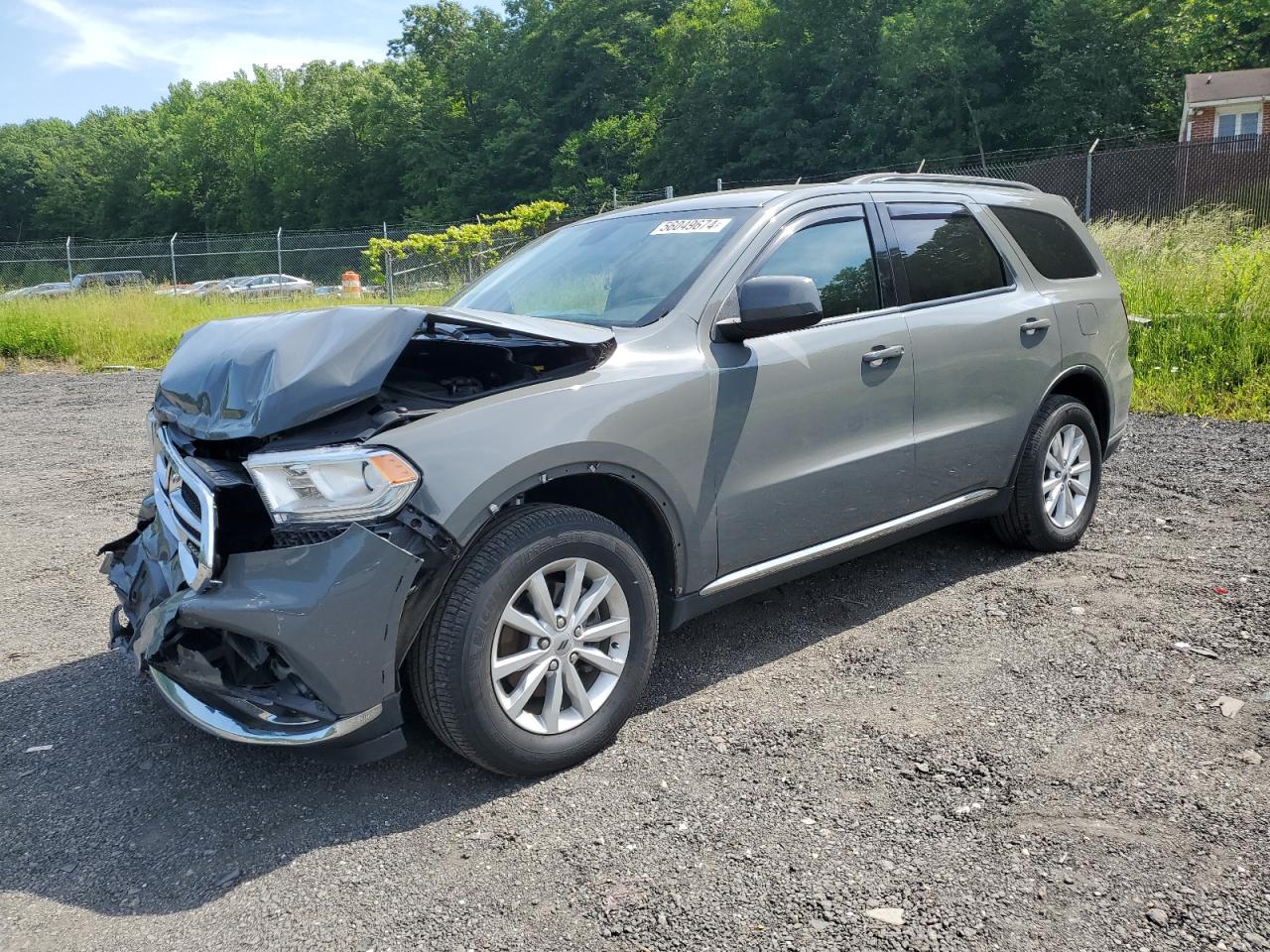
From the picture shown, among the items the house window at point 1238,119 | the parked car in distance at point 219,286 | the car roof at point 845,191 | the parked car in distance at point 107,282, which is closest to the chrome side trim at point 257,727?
the car roof at point 845,191

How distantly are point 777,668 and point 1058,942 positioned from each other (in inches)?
65.7

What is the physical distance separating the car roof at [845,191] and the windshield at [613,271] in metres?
0.08

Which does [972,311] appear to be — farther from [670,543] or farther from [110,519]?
[110,519]

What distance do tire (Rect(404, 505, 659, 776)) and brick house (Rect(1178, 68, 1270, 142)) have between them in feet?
130

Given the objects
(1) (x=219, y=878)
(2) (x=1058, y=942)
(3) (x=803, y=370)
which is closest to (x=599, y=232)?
(3) (x=803, y=370)

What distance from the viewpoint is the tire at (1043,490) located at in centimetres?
480

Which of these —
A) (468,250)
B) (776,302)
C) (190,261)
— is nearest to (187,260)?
(190,261)

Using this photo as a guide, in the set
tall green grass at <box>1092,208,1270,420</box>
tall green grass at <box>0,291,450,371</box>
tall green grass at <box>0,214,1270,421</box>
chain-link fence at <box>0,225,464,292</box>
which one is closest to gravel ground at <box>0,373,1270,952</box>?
tall green grass at <box>1092,208,1270,420</box>

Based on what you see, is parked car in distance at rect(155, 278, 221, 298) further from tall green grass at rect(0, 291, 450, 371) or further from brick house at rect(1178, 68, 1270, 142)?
brick house at rect(1178, 68, 1270, 142)

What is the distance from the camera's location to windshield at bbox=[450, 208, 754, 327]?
372 cm

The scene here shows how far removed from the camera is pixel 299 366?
9.54 ft

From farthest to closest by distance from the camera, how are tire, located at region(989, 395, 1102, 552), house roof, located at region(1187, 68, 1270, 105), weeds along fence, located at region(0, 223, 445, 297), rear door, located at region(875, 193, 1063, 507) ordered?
house roof, located at region(1187, 68, 1270, 105) → weeds along fence, located at region(0, 223, 445, 297) → tire, located at region(989, 395, 1102, 552) → rear door, located at region(875, 193, 1063, 507)

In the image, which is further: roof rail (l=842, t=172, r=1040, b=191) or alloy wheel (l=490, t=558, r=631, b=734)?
roof rail (l=842, t=172, r=1040, b=191)

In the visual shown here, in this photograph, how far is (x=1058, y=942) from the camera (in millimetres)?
2332
